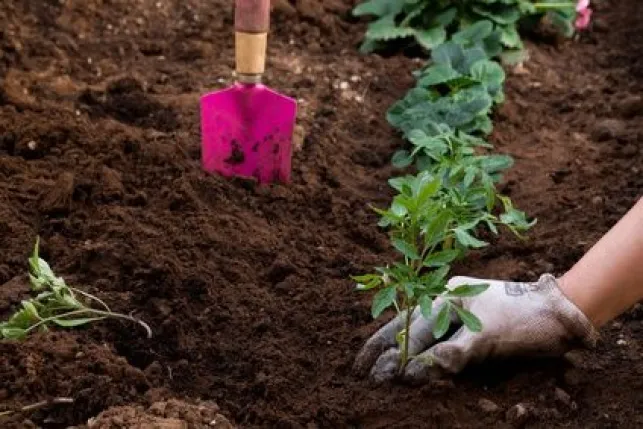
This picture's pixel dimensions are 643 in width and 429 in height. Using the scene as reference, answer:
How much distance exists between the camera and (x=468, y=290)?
229cm

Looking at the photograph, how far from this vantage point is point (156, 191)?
3.23 metres

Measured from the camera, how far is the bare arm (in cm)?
236

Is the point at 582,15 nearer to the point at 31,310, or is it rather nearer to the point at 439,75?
the point at 439,75

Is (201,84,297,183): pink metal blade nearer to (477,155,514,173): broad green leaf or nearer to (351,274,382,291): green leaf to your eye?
(477,155,514,173): broad green leaf

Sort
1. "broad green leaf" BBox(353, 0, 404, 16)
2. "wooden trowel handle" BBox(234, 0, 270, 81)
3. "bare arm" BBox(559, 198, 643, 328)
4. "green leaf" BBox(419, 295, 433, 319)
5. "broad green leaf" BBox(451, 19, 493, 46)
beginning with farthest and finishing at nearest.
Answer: "broad green leaf" BBox(353, 0, 404, 16), "broad green leaf" BBox(451, 19, 493, 46), "wooden trowel handle" BBox(234, 0, 270, 81), "bare arm" BBox(559, 198, 643, 328), "green leaf" BBox(419, 295, 433, 319)

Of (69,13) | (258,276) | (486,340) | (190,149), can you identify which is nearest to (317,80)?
(190,149)

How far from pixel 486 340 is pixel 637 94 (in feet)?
6.25

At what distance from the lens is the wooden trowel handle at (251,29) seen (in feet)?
10.5

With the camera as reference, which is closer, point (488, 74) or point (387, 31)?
point (488, 74)

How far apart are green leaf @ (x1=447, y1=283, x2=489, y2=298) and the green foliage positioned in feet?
6.50

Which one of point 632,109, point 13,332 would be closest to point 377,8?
point 632,109

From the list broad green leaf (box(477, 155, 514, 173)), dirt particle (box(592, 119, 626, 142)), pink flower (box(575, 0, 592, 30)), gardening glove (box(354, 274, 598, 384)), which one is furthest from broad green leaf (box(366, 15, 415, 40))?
gardening glove (box(354, 274, 598, 384))

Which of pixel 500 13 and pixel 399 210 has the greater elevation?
pixel 399 210

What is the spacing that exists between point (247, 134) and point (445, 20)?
117cm
